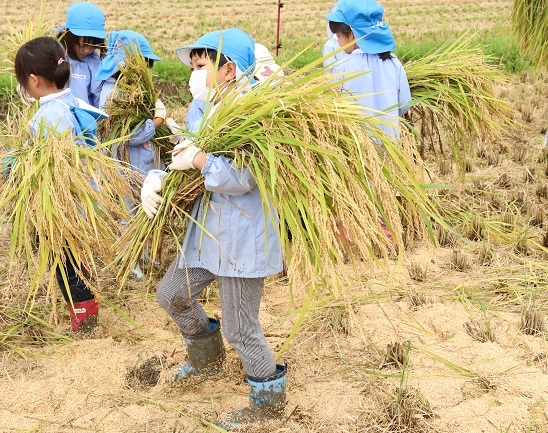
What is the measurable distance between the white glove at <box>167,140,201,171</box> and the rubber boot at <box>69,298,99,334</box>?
961mm

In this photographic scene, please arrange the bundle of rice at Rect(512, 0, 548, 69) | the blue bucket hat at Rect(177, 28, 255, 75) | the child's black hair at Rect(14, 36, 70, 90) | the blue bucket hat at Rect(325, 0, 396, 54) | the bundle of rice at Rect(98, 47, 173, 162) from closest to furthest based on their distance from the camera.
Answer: the blue bucket hat at Rect(177, 28, 255, 75) < the child's black hair at Rect(14, 36, 70, 90) < the bundle of rice at Rect(98, 47, 173, 162) < the blue bucket hat at Rect(325, 0, 396, 54) < the bundle of rice at Rect(512, 0, 548, 69)

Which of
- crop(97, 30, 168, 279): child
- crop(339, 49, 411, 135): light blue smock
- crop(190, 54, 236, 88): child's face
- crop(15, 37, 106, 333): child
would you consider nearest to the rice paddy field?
crop(15, 37, 106, 333): child

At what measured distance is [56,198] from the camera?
2219 millimetres

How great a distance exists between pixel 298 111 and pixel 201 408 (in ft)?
3.54

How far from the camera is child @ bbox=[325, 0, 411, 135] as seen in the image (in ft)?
10.8

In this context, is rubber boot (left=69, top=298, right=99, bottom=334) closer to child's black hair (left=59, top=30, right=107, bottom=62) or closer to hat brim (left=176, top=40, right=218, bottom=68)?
hat brim (left=176, top=40, right=218, bottom=68)

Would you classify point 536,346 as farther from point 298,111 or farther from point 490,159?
point 490,159

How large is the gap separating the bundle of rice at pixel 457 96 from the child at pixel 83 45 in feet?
5.30

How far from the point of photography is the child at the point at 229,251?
6.60ft

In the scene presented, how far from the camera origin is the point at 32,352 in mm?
2664

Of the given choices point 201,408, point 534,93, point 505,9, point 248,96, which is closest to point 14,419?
point 201,408

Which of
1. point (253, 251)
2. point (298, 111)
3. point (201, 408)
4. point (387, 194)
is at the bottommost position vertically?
point (201, 408)

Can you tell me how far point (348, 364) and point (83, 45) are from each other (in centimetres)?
208

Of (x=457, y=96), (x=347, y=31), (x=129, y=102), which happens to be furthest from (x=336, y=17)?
(x=129, y=102)
